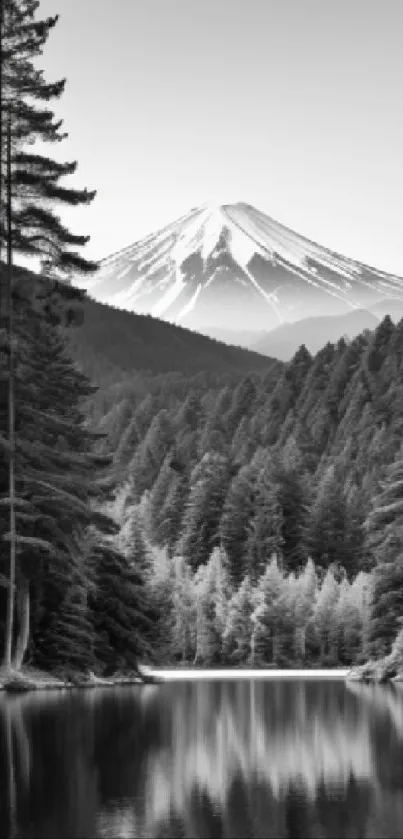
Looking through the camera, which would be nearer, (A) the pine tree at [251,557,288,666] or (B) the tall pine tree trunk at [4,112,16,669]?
(B) the tall pine tree trunk at [4,112,16,669]

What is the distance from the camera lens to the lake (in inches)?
617

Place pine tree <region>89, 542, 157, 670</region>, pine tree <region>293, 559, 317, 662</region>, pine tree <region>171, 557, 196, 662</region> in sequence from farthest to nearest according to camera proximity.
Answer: pine tree <region>171, 557, 196, 662</region> → pine tree <region>293, 559, 317, 662</region> → pine tree <region>89, 542, 157, 670</region>

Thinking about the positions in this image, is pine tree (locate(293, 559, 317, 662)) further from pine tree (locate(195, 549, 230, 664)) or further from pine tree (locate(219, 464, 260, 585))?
pine tree (locate(219, 464, 260, 585))

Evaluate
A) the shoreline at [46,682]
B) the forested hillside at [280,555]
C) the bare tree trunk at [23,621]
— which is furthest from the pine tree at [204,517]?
the bare tree trunk at [23,621]

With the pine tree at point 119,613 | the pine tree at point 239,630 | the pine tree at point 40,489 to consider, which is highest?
the pine tree at point 40,489

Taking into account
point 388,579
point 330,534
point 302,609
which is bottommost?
point 302,609

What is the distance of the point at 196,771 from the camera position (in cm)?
2123

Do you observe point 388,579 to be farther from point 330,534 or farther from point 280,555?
point 330,534

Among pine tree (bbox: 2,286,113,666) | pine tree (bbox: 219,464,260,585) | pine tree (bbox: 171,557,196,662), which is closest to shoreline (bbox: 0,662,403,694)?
pine tree (bbox: 2,286,113,666)

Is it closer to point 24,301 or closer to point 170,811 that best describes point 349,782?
point 170,811

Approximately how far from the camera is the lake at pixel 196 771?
51.4ft

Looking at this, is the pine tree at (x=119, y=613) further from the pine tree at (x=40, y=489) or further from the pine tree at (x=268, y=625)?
the pine tree at (x=268, y=625)

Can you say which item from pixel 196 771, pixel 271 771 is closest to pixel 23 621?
pixel 196 771

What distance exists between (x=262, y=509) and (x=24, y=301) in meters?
95.7
